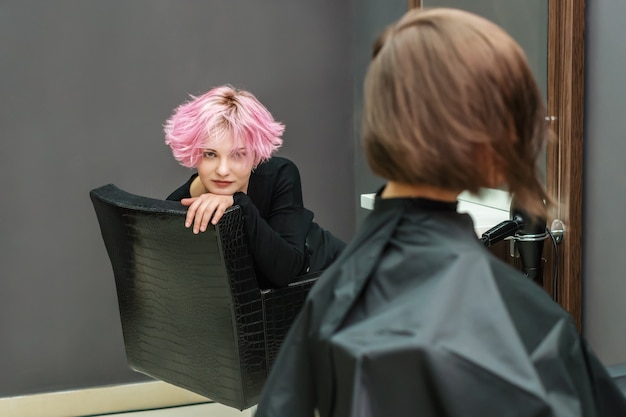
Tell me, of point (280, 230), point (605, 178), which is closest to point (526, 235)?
point (605, 178)

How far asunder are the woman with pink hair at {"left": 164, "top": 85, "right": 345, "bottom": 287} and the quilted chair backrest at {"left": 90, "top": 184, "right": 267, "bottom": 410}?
3.7 inches

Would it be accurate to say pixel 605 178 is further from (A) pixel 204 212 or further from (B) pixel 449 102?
(B) pixel 449 102

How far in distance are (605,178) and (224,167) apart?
3.82ft

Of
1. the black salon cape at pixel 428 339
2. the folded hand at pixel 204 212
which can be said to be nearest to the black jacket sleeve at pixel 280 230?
the folded hand at pixel 204 212

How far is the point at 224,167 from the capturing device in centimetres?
236

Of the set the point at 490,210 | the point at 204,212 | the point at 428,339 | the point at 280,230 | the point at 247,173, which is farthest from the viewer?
the point at 490,210

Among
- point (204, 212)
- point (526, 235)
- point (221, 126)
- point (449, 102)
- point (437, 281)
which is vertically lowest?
point (526, 235)

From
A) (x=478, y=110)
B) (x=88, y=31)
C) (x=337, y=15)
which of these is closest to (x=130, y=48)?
(x=88, y=31)


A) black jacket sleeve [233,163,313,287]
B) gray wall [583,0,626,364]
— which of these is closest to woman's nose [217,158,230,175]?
black jacket sleeve [233,163,313,287]

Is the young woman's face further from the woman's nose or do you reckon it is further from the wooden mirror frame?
the wooden mirror frame

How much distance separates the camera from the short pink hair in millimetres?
2369

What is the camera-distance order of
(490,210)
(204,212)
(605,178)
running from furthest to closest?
(490,210) → (605,178) → (204,212)

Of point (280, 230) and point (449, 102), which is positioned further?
point (280, 230)

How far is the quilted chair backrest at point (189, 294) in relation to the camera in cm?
215
